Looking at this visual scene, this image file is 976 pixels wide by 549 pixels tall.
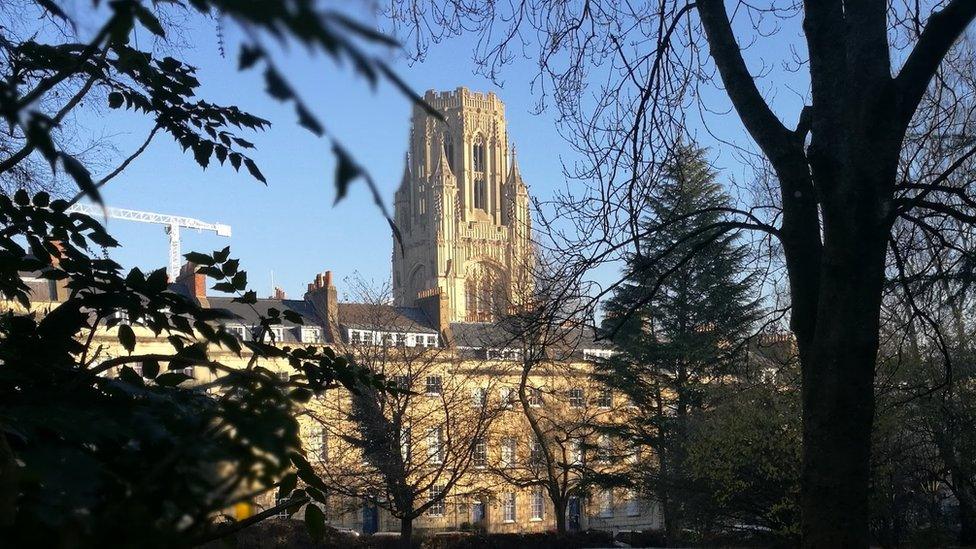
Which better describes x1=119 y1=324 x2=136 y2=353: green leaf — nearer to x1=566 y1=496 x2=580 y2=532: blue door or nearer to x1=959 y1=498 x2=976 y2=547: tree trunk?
x1=959 y1=498 x2=976 y2=547: tree trunk

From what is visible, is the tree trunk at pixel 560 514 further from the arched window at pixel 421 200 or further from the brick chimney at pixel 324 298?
the arched window at pixel 421 200

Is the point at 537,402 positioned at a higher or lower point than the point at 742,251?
lower

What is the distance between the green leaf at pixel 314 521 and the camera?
2990 mm

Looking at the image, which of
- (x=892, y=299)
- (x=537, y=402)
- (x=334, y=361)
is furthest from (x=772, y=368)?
(x=334, y=361)

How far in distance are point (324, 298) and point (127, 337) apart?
47.3m

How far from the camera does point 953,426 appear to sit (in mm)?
20234

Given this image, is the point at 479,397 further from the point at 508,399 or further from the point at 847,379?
the point at 847,379

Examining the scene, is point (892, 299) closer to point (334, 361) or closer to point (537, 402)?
point (334, 361)

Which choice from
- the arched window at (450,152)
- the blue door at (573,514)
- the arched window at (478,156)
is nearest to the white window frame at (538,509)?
the blue door at (573,514)

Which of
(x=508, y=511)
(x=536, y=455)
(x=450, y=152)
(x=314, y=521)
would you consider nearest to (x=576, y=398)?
(x=536, y=455)

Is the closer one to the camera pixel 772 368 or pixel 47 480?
pixel 47 480

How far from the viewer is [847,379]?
485 cm

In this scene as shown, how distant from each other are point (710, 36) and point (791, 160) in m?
0.83

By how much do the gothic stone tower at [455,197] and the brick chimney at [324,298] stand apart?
53876 mm
